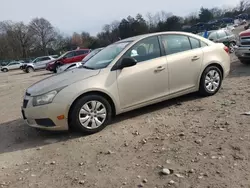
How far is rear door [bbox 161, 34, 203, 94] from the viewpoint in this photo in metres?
5.95

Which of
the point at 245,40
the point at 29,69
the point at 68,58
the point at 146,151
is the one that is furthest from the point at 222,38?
the point at 29,69

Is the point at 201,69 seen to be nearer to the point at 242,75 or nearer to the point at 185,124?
the point at 185,124

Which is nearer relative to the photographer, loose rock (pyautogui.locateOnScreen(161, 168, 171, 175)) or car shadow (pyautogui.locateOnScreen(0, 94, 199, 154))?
loose rock (pyautogui.locateOnScreen(161, 168, 171, 175))

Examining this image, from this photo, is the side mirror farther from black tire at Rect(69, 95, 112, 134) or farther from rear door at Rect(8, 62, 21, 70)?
rear door at Rect(8, 62, 21, 70)

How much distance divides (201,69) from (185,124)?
1759 millimetres

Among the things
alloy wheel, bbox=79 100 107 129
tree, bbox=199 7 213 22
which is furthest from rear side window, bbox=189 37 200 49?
tree, bbox=199 7 213 22

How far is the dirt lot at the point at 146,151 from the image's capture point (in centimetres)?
343

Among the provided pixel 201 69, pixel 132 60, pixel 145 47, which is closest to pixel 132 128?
pixel 132 60

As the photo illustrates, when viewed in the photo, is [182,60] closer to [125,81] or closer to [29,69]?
[125,81]

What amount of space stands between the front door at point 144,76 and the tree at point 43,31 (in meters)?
83.3

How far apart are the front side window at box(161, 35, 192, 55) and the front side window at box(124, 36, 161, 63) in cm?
20

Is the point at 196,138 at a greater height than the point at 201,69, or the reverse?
the point at 201,69

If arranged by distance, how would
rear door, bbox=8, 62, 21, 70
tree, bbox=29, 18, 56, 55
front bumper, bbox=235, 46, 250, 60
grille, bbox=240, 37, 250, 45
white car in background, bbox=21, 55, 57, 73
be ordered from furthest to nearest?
tree, bbox=29, 18, 56, 55 < rear door, bbox=8, 62, 21, 70 < white car in background, bbox=21, 55, 57, 73 < grille, bbox=240, 37, 250, 45 < front bumper, bbox=235, 46, 250, 60

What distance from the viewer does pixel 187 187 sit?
10.3 feet
